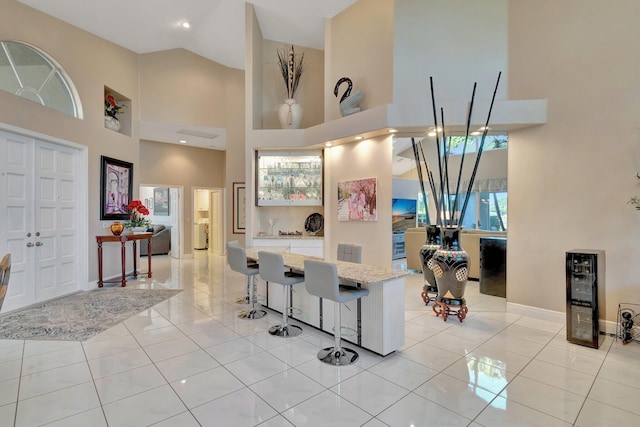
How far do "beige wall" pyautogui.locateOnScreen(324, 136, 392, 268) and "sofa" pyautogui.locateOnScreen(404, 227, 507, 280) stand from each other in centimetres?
142

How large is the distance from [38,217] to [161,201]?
5.82m

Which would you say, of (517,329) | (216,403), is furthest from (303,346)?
(517,329)

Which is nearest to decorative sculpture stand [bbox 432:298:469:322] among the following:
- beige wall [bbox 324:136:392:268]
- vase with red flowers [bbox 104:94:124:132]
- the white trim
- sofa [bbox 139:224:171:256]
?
beige wall [bbox 324:136:392:268]

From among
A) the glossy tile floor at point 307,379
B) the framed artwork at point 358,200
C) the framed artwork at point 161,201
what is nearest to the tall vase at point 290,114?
the framed artwork at point 358,200

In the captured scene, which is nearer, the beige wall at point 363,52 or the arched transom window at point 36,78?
the arched transom window at point 36,78

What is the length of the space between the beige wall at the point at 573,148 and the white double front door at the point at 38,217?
671 cm

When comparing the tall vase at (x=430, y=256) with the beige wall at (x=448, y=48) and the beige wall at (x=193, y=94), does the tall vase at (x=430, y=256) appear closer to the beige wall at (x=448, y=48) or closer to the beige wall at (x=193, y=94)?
the beige wall at (x=448, y=48)

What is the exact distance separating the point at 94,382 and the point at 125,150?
4.98 meters

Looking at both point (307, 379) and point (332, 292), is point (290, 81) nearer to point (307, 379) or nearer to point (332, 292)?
point (332, 292)

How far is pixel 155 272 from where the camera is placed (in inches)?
277

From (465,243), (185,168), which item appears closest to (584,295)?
(465,243)

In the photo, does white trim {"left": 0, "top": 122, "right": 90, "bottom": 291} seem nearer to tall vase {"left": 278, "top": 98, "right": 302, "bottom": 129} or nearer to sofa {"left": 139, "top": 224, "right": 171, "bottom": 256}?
tall vase {"left": 278, "top": 98, "right": 302, "bottom": 129}

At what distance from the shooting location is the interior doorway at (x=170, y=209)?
29.5 ft

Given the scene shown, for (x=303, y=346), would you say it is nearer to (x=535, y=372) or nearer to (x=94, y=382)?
(x=94, y=382)
